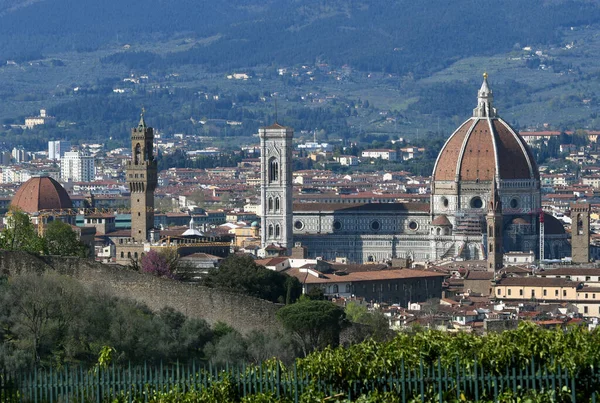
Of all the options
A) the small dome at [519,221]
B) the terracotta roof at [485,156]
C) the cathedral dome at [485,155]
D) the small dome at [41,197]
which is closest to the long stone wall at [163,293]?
the small dome at [41,197]

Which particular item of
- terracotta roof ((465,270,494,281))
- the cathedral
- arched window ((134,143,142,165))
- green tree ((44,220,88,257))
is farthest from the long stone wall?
the cathedral

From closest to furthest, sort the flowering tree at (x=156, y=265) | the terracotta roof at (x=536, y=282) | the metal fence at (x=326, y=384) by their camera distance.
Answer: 1. the metal fence at (x=326, y=384)
2. the flowering tree at (x=156, y=265)
3. the terracotta roof at (x=536, y=282)

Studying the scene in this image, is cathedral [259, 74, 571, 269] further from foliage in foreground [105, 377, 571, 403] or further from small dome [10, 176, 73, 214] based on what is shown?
foliage in foreground [105, 377, 571, 403]

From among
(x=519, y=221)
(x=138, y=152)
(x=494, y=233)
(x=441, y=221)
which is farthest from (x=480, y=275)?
(x=441, y=221)

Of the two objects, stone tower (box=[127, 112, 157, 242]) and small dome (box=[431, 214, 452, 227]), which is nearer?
stone tower (box=[127, 112, 157, 242])

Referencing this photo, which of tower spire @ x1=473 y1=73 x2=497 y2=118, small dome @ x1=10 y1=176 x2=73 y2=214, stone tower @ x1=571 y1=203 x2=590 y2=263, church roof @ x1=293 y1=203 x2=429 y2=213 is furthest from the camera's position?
tower spire @ x1=473 y1=73 x2=497 y2=118

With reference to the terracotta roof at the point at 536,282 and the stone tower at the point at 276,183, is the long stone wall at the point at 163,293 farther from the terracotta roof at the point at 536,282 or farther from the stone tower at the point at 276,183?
the stone tower at the point at 276,183
